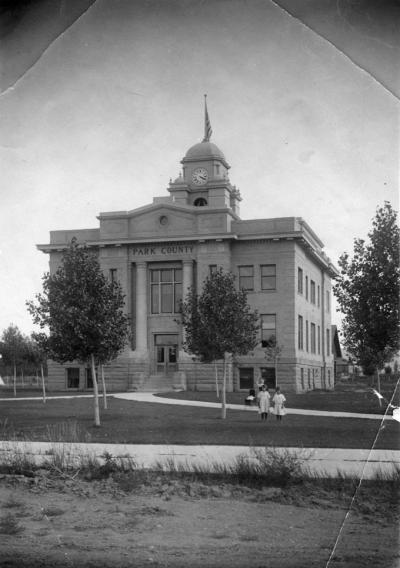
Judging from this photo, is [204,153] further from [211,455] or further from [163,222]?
[211,455]

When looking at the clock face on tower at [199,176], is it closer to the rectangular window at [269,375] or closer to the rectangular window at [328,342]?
the rectangular window at [328,342]

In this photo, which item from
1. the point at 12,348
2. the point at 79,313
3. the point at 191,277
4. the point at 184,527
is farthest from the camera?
the point at 191,277

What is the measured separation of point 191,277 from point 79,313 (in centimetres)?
2286

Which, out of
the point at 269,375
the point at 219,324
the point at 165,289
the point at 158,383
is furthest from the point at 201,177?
the point at 219,324

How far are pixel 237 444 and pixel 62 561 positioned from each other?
340 inches

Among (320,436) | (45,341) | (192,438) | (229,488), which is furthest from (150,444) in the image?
(45,341)

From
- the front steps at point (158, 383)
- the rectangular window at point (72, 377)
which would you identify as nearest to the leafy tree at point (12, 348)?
the rectangular window at point (72, 377)

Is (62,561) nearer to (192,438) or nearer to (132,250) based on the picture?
(192,438)

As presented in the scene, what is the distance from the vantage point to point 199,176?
5562cm

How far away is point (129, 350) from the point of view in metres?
45.6

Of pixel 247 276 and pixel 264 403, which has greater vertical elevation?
pixel 247 276

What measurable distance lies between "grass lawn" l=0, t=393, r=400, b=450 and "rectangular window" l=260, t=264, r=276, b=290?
649 inches

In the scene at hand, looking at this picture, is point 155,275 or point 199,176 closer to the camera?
point 155,275

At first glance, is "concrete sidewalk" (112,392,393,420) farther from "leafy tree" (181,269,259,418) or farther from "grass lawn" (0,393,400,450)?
"leafy tree" (181,269,259,418)
